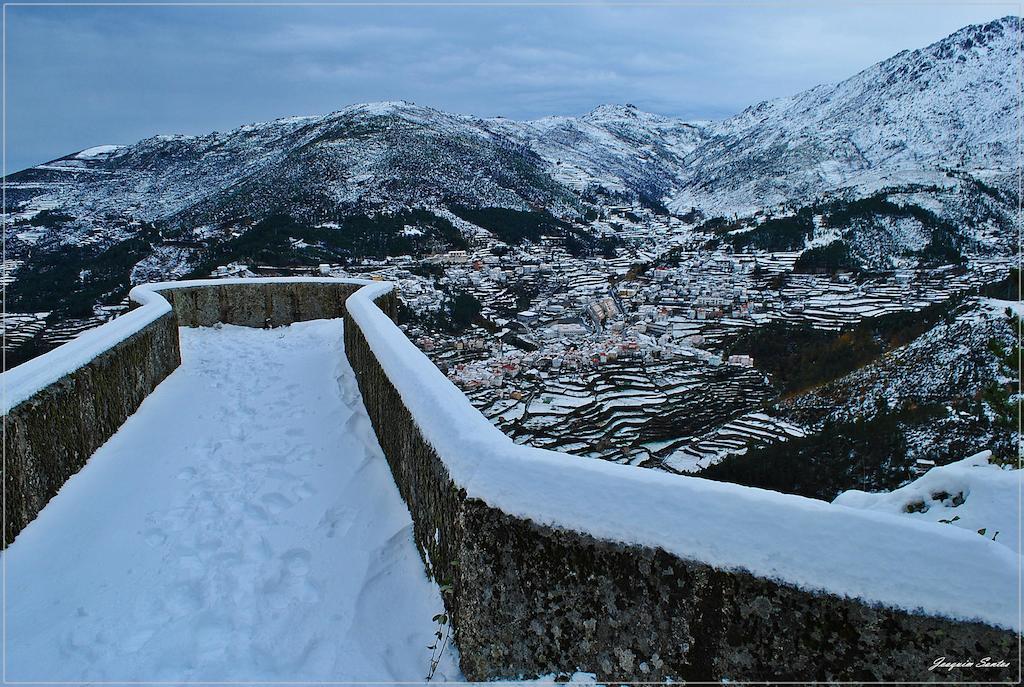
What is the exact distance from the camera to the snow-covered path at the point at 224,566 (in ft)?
8.30

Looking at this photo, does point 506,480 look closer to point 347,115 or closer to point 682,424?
point 682,424

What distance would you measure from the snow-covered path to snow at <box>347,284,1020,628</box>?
0.90 m

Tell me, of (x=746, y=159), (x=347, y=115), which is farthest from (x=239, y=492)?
(x=746, y=159)

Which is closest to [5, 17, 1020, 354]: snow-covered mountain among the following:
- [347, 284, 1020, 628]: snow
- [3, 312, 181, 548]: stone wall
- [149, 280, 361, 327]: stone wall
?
[149, 280, 361, 327]: stone wall

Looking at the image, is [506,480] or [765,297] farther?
[765,297]

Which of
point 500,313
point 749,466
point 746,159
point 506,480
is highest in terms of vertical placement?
point 746,159

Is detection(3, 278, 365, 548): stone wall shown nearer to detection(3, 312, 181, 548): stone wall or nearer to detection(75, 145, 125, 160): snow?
detection(3, 312, 181, 548): stone wall

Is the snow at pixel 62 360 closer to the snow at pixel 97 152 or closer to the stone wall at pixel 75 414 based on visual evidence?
the stone wall at pixel 75 414

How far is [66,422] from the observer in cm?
401

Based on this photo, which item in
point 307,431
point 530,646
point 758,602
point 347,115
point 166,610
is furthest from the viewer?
point 347,115

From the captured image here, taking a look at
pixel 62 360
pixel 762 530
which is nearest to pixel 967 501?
pixel 762 530

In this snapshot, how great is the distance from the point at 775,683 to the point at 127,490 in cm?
400

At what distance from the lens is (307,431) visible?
207 inches

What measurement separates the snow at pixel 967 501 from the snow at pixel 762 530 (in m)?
1.32
